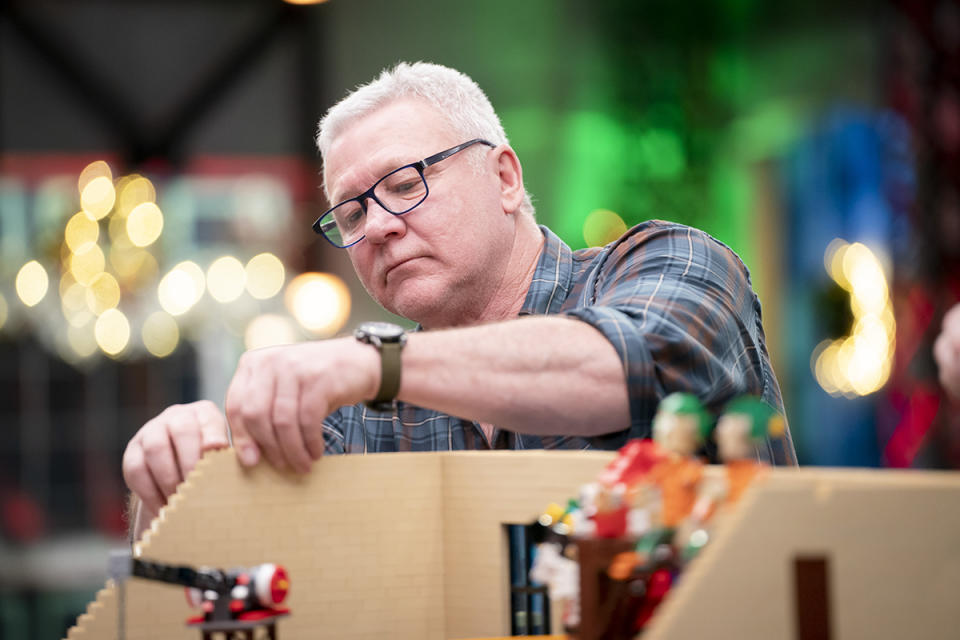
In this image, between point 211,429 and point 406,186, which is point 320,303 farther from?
point 211,429

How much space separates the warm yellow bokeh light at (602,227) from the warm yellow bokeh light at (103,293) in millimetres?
3168

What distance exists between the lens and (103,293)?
268 inches

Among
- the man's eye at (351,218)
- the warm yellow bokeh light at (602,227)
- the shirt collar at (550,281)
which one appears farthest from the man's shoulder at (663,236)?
the warm yellow bokeh light at (602,227)

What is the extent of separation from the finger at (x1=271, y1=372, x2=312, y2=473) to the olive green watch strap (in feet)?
0.30

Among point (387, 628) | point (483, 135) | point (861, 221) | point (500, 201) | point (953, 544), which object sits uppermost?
Answer: point (861, 221)

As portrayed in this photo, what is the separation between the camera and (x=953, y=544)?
0.74 metres

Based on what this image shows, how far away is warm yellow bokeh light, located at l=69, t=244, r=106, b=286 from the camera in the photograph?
21.9ft

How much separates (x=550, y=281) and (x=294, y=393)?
2.37ft

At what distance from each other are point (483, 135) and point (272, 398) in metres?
0.86

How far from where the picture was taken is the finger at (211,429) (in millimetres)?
1377

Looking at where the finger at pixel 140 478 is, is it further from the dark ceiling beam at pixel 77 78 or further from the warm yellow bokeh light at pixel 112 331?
the dark ceiling beam at pixel 77 78

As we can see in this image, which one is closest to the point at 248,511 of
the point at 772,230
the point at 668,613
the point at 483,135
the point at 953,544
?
the point at 668,613

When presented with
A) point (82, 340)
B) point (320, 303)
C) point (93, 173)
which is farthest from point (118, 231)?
point (320, 303)

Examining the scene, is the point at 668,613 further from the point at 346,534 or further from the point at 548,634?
the point at 346,534
